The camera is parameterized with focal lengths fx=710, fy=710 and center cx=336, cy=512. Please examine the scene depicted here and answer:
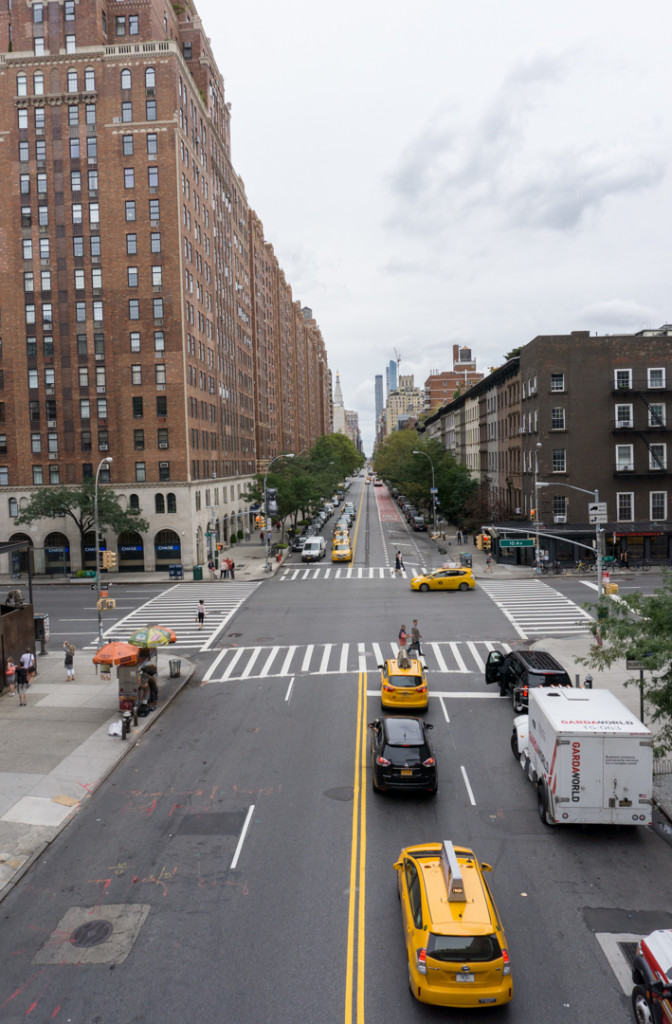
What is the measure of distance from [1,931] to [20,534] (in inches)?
2155

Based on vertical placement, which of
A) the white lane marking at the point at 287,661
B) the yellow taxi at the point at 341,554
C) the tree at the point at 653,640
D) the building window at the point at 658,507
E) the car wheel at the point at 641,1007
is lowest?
the white lane marking at the point at 287,661

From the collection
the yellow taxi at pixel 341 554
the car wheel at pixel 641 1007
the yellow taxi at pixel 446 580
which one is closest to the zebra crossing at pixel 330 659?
the yellow taxi at pixel 446 580

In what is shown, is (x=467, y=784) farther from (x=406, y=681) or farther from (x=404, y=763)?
(x=406, y=681)

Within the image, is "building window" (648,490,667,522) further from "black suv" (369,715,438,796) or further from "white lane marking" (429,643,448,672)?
"black suv" (369,715,438,796)

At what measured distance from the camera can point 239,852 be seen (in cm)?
1385

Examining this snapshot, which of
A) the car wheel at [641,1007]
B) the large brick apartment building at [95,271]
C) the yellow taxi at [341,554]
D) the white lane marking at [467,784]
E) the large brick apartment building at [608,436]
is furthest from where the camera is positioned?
the yellow taxi at [341,554]

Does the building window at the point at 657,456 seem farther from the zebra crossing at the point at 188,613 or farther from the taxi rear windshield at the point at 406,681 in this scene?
the taxi rear windshield at the point at 406,681

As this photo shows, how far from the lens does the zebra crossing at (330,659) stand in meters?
28.1

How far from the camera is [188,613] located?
1626 inches

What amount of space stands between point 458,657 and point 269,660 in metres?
8.02

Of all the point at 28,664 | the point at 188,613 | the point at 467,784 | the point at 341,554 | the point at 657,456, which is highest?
the point at 657,456

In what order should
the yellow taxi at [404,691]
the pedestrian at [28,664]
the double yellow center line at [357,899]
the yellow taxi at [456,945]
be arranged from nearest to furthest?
1. the yellow taxi at [456,945]
2. the double yellow center line at [357,899]
3. the yellow taxi at [404,691]
4. the pedestrian at [28,664]

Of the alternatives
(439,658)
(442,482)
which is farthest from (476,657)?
(442,482)

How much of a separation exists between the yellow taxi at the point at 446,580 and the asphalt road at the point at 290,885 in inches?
970
